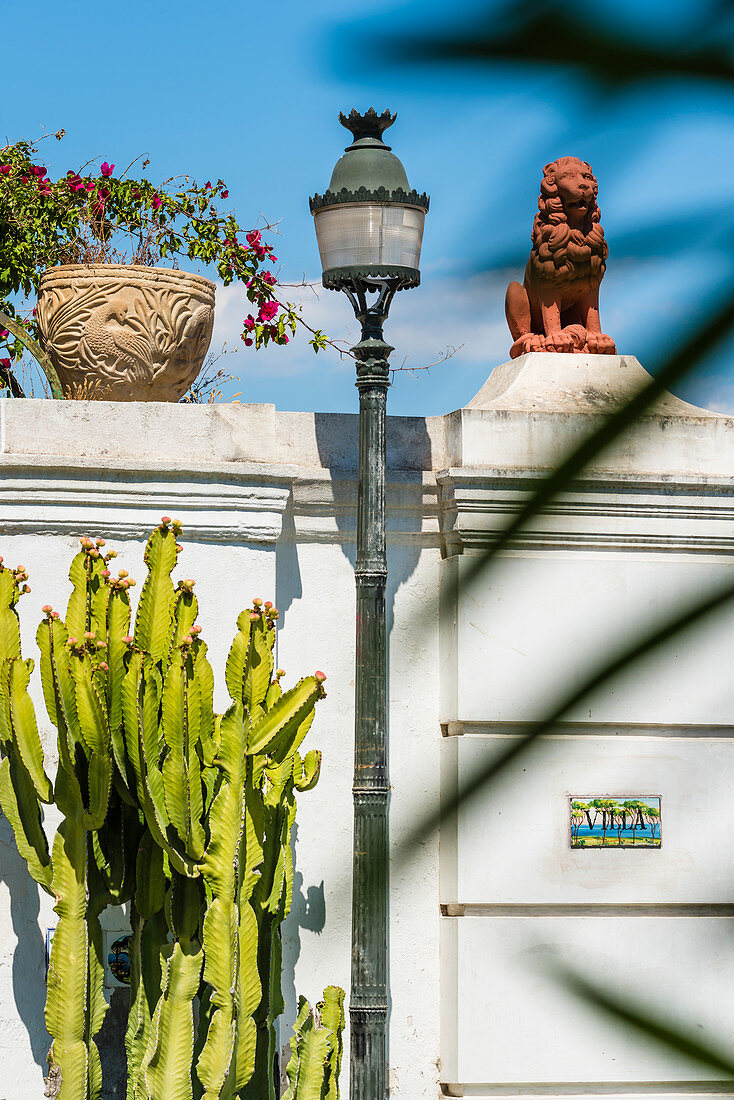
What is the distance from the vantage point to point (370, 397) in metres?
4.60

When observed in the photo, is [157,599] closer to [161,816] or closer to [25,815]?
[161,816]

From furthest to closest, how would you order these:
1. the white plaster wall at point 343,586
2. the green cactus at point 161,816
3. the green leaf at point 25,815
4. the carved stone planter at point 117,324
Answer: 1. the carved stone planter at point 117,324
2. the white plaster wall at point 343,586
3. the green leaf at point 25,815
4. the green cactus at point 161,816

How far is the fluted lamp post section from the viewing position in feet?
14.1

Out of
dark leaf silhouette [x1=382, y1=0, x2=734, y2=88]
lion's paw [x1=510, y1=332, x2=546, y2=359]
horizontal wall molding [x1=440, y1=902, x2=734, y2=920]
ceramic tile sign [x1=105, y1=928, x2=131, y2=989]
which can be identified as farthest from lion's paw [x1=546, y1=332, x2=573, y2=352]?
dark leaf silhouette [x1=382, y1=0, x2=734, y2=88]

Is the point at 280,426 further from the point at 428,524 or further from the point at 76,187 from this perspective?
the point at 76,187

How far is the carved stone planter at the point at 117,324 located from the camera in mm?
5281

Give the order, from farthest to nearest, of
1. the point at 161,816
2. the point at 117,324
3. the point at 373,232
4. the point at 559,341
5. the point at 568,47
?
the point at 559,341
the point at 117,324
the point at 373,232
the point at 161,816
the point at 568,47

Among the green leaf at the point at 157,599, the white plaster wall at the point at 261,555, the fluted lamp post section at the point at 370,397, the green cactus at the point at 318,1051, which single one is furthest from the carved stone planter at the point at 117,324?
the green cactus at the point at 318,1051

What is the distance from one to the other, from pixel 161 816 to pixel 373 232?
1.91 metres

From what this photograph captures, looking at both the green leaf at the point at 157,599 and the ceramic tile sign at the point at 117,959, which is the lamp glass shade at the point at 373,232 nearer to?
the green leaf at the point at 157,599

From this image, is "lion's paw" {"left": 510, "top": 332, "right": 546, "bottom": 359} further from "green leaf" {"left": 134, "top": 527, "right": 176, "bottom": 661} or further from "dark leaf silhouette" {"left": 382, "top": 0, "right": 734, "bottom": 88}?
"dark leaf silhouette" {"left": 382, "top": 0, "right": 734, "bottom": 88}

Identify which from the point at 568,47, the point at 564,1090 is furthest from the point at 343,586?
the point at 568,47

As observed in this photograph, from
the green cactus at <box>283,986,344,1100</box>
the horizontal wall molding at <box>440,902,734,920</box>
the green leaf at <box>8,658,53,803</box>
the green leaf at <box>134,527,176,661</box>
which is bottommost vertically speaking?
the green cactus at <box>283,986,344,1100</box>

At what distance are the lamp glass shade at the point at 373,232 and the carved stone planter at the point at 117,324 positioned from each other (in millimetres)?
1128
